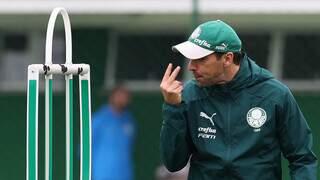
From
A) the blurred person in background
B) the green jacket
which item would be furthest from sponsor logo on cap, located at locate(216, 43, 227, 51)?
the blurred person in background

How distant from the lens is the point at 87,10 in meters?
8.41

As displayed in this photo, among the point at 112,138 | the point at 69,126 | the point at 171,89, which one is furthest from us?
the point at 112,138

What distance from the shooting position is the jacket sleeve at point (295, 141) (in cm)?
419

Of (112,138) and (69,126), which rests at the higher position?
(69,126)

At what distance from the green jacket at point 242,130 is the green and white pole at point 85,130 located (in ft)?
1.25

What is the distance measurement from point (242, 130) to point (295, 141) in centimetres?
26

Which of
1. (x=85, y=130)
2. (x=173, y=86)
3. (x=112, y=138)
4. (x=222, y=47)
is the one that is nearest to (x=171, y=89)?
(x=173, y=86)

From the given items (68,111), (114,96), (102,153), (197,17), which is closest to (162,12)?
(197,17)

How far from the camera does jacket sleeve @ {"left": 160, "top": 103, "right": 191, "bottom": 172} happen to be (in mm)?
4145

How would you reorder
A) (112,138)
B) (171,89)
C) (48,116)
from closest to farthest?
(171,89) → (48,116) → (112,138)

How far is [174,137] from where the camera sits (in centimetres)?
418

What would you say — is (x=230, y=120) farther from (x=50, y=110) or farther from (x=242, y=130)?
(x=50, y=110)

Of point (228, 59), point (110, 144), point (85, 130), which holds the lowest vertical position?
point (110, 144)

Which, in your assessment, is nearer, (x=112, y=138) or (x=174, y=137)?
(x=174, y=137)
